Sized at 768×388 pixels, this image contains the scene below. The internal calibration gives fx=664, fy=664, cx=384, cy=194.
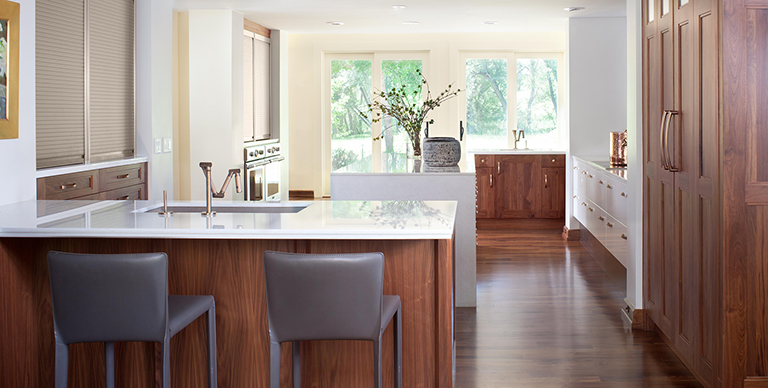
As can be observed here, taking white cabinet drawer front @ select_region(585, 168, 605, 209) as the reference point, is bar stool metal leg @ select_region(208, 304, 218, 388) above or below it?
below

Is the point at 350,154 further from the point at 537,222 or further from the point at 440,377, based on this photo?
the point at 440,377

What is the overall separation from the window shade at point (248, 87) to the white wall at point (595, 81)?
335cm

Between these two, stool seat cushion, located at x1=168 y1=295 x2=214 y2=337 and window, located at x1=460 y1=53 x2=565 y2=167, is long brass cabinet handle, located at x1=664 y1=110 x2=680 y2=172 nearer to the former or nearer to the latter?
stool seat cushion, located at x1=168 y1=295 x2=214 y2=337

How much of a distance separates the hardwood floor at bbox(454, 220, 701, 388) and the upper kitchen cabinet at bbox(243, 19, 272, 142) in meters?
3.04

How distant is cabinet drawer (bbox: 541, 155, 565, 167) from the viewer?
7.47 metres

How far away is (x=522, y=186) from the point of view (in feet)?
24.7

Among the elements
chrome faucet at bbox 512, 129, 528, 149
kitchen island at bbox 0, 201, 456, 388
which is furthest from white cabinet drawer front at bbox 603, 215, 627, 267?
chrome faucet at bbox 512, 129, 528, 149

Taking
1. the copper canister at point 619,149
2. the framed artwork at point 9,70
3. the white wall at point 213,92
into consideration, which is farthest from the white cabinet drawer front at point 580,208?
the framed artwork at point 9,70

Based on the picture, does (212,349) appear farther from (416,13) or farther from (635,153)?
(416,13)

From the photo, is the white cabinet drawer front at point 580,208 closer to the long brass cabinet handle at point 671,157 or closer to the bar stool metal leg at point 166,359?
the long brass cabinet handle at point 671,157

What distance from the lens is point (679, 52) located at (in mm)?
3039

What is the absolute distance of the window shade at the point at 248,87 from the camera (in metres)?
7.00

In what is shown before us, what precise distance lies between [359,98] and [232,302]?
6.95 meters

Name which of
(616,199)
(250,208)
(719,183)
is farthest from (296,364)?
(616,199)
